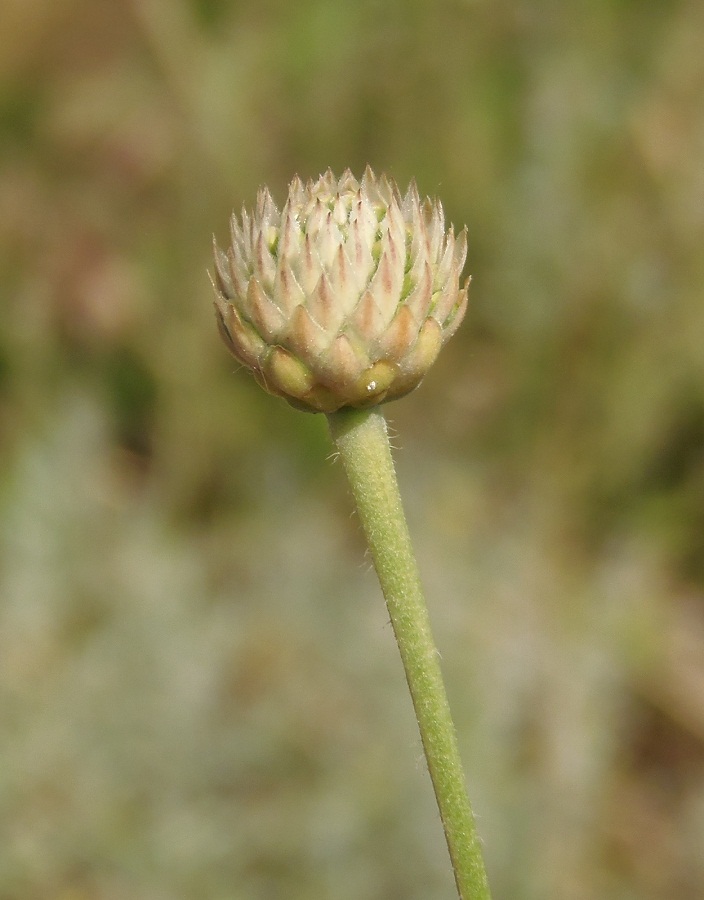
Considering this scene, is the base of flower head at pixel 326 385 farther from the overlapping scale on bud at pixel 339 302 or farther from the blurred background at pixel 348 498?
the blurred background at pixel 348 498

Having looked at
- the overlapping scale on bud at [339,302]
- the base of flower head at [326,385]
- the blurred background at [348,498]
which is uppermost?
the blurred background at [348,498]

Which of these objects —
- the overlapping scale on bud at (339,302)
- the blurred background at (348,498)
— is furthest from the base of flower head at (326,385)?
the blurred background at (348,498)

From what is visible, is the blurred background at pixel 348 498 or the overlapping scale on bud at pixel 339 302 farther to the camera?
the blurred background at pixel 348 498

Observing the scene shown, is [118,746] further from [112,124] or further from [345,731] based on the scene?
[112,124]

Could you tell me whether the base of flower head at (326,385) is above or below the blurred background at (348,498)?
below

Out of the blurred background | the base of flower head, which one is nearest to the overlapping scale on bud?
the base of flower head

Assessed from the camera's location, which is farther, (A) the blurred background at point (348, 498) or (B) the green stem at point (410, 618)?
(A) the blurred background at point (348, 498)

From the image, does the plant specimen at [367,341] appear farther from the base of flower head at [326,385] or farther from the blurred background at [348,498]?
the blurred background at [348,498]
